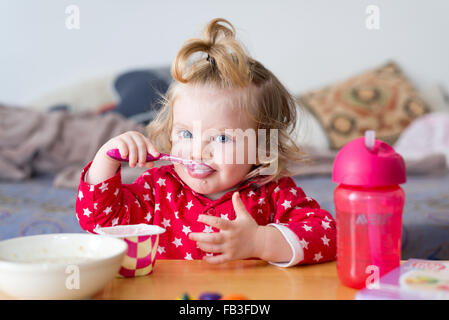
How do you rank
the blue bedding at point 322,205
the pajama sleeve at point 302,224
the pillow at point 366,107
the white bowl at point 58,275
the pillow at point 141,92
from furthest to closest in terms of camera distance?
the pillow at point 366,107
the pillow at point 141,92
the blue bedding at point 322,205
the pajama sleeve at point 302,224
the white bowl at point 58,275

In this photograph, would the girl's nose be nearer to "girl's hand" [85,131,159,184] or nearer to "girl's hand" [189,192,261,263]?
"girl's hand" [85,131,159,184]

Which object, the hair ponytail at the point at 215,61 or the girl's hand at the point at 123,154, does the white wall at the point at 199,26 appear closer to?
the hair ponytail at the point at 215,61

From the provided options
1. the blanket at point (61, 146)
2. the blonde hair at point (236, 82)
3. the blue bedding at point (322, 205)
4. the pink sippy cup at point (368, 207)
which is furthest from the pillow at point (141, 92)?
Answer: the pink sippy cup at point (368, 207)

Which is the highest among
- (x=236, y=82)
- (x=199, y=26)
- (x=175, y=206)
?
(x=199, y=26)

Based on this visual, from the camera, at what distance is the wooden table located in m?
0.63

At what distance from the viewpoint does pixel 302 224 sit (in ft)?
2.89

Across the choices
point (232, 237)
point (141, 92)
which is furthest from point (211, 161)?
point (141, 92)

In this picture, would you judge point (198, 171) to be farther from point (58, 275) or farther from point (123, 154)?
point (58, 275)

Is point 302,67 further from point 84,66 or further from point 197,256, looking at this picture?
point 197,256

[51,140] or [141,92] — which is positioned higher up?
[141,92]

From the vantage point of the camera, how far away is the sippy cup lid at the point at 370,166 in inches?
23.6

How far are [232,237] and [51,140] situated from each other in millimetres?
1652
